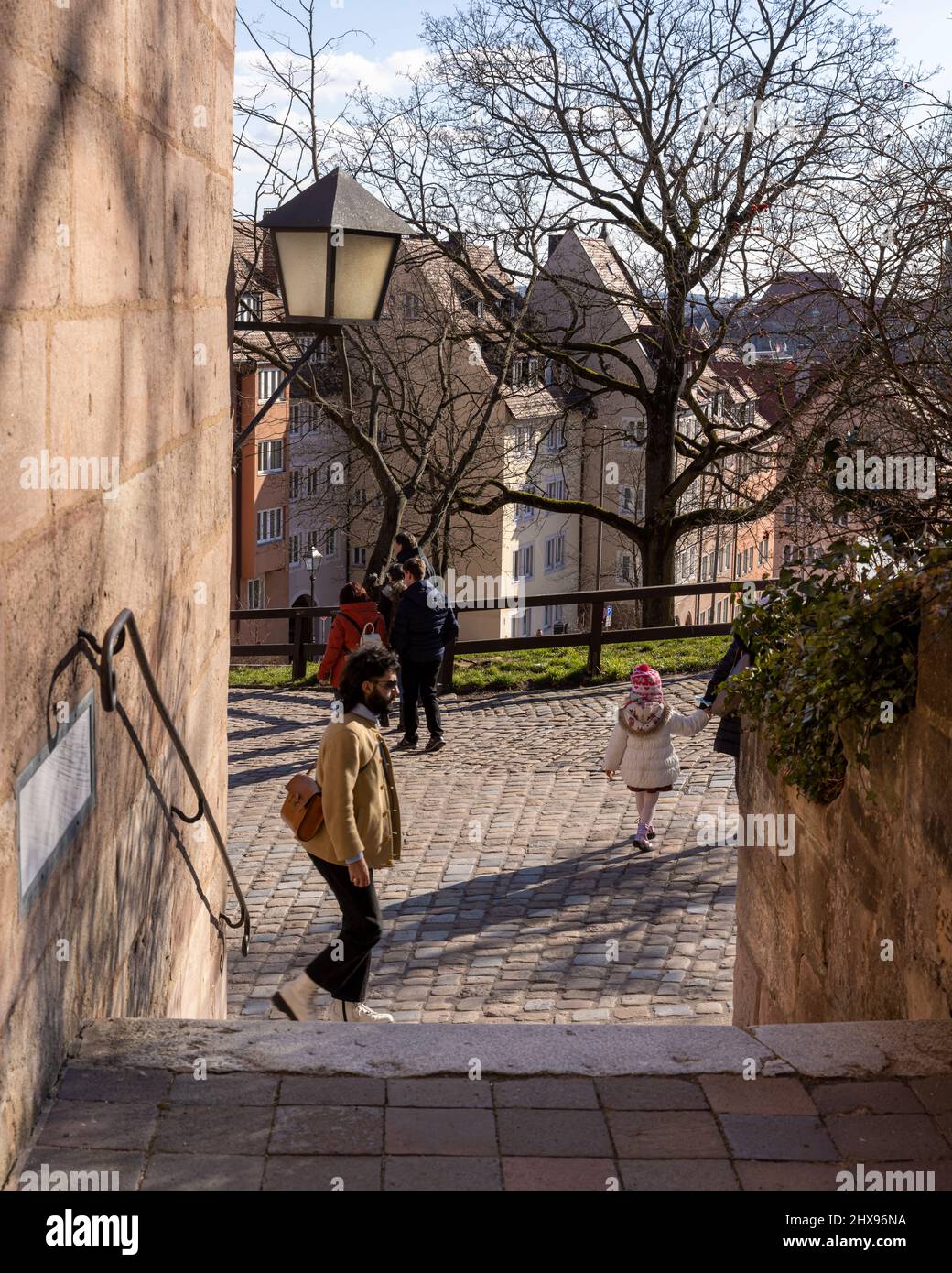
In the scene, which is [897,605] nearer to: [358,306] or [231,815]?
[358,306]

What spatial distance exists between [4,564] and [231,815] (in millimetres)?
7848

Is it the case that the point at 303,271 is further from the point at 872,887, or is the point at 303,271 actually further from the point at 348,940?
the point at 872,887

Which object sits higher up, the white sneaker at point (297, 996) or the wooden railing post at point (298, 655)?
the wooden railing post at point (298, 655)

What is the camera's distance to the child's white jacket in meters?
9.02

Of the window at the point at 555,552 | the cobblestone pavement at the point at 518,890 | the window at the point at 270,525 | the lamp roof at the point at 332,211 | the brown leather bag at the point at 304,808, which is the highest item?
the lamp roof at the point at 332,211

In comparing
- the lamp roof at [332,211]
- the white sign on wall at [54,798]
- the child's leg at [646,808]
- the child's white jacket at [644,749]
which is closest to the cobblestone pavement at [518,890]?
the child's leg at [646,808]

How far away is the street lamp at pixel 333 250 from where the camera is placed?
24.4 feet

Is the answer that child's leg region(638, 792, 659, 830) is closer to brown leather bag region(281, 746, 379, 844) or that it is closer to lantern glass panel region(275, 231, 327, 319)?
lantern glass panel region(275, 231, 327, 319)

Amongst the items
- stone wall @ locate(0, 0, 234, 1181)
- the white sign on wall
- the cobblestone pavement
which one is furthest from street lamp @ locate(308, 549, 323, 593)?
the white sign on wall

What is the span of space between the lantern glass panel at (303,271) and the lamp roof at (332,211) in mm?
72

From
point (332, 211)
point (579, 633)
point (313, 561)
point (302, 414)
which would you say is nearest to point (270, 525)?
point (302, 414)

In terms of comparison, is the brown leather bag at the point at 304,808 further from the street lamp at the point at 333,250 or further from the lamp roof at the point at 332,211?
the lamp roof at the point at 332,211

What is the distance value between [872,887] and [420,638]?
791 centimetres

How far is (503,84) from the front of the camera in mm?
21734
